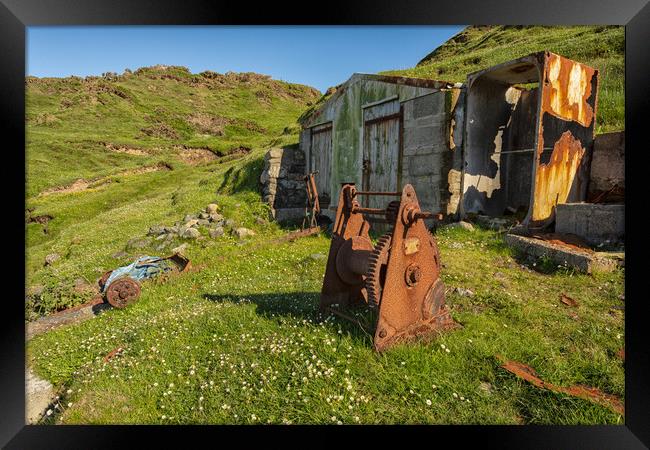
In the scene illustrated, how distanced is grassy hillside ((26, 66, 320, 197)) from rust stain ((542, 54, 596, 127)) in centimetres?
1446

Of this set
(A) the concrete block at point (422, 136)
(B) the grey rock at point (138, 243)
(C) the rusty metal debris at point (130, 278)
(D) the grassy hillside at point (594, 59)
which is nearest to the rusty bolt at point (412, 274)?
(C) the rusty metal debris at point (130, 278)

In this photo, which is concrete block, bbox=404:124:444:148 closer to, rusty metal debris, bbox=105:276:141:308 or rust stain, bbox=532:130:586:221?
rust stain, bbox=532:130:586:221

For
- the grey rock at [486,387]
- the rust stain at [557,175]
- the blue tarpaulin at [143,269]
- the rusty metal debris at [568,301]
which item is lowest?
the grey rock at [486,387]

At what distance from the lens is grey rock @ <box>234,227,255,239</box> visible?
468 inches

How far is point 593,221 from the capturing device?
22.0ft

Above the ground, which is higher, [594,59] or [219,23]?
[594,59]

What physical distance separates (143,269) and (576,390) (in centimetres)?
811

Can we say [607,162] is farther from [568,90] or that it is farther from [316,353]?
[316,353]

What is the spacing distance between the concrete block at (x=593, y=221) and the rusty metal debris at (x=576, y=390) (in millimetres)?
4457

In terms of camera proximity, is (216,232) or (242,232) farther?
(242,232)

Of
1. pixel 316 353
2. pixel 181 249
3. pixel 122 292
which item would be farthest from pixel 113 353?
pixel 181 249

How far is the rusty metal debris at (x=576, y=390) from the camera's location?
9.66ft

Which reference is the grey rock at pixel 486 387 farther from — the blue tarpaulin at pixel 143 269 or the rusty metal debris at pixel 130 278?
the blue tarpaulin at pixel 143 269

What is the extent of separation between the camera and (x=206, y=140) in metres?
42.5
